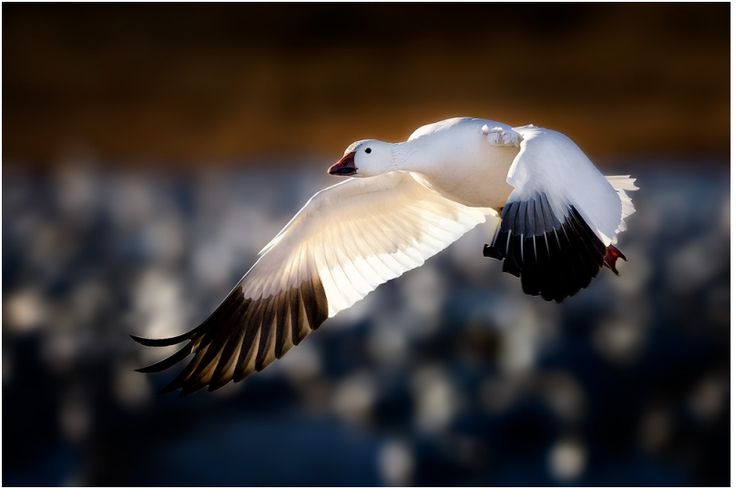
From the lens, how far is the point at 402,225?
300cm

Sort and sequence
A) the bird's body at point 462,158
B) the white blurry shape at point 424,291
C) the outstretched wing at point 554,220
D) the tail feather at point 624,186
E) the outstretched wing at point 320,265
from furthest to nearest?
the white blurry shape at point 424,291
the outstretched wing at point 320,265
the tail feather at point 624,186
the bird's body at point 462,158
the outstretched wing at point 554,220

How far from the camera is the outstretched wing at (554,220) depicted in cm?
211

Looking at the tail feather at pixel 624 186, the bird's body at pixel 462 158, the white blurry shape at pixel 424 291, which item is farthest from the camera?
the white blurry shape at pixel 424 291

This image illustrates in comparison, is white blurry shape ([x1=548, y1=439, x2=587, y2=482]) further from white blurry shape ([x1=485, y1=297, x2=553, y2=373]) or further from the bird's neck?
the bird's neck

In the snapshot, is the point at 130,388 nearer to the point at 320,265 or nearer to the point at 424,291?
the point at 424,291

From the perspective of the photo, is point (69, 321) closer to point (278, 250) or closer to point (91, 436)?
point (91, 436)

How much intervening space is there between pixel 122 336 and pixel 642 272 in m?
4.29

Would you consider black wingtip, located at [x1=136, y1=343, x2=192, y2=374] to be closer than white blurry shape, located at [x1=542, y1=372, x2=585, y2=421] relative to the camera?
Yes

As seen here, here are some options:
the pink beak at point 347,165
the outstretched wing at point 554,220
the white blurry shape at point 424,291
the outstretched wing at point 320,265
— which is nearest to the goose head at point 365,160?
the pink beak at point 347,165

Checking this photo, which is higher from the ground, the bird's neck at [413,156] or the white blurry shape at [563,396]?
the bird's neck at [413,156]

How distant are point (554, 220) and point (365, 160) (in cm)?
58

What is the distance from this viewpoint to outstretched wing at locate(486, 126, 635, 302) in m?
2.11

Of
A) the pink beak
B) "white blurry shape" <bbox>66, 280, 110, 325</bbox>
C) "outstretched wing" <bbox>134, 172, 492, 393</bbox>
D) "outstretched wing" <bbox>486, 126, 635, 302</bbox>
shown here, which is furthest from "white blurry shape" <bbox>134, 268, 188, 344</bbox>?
"outstretched wing" <bbox>486, 126, 635, 302</bbox>

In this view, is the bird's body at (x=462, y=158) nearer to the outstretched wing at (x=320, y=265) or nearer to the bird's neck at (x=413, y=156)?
the bird's neck at (x=413, y=156)
